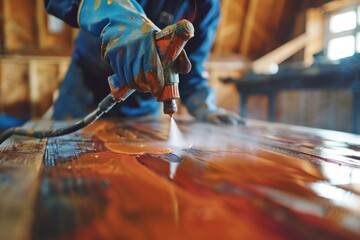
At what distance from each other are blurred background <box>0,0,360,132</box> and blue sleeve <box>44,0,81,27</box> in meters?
3.31

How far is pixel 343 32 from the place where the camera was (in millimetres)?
4855

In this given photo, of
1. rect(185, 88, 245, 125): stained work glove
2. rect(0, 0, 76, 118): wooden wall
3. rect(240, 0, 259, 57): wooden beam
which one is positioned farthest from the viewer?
rect(240, 0, 259, 57): wooden beam

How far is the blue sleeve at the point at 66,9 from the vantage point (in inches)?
44.7

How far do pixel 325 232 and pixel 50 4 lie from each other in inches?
48.6

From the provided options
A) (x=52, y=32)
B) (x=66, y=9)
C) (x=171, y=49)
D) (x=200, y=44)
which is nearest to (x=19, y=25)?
(x=52, y=32)

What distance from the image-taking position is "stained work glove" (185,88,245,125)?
169 cm

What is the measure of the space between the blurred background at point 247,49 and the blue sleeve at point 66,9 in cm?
331

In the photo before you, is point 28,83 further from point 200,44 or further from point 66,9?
point 66,9

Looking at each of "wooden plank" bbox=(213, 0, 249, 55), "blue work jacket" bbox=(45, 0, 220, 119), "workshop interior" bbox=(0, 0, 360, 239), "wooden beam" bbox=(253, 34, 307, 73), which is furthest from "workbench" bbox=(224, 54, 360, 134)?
"wooden plank" bbox=(213, 0, 249, 55)

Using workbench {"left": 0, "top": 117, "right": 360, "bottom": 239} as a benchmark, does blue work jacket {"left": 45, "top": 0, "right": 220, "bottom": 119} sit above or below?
above

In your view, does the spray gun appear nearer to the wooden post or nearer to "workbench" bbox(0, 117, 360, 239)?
"workbench" bbox(0, 117, 360, 239)

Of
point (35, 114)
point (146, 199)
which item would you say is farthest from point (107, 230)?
point (35, 114)

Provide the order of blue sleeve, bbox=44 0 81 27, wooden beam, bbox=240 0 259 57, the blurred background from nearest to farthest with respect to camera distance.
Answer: blue sleeve, bbox=44 0 81 27 → the blurred background → wooden beam, bbox=240 0 259 57

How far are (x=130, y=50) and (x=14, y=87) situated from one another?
17.0ft
